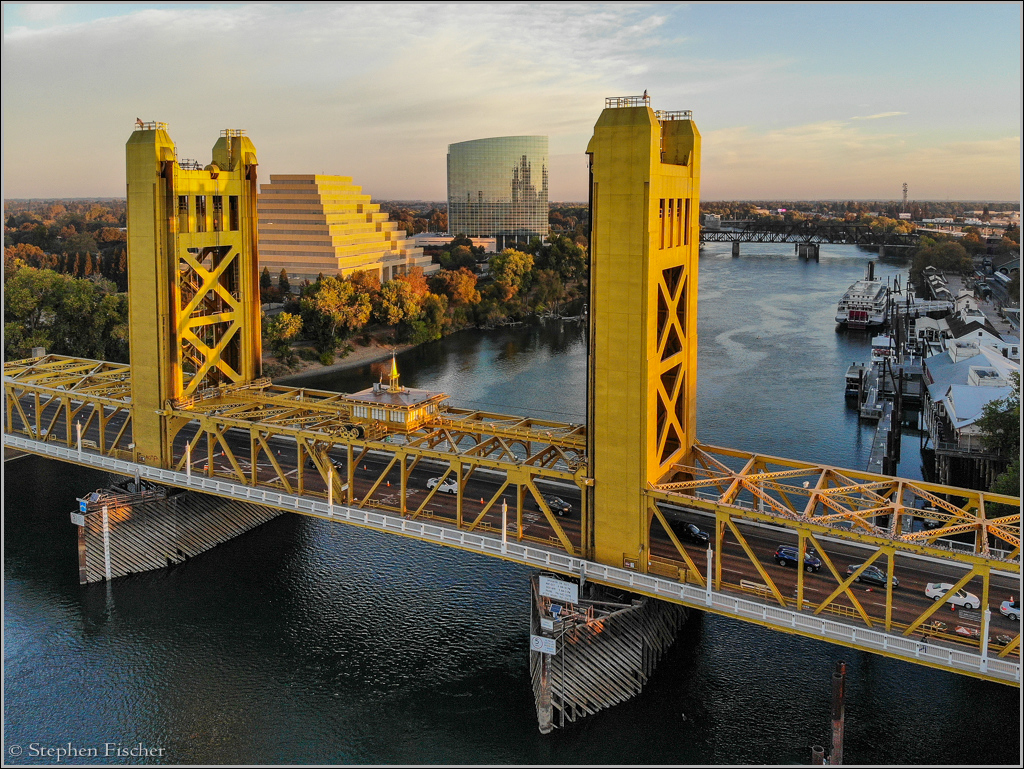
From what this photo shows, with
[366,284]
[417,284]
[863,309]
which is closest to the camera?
[366,284]

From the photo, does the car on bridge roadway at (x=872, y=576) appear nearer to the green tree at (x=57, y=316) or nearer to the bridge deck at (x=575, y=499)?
the bridge deck at (x=575, y=499)

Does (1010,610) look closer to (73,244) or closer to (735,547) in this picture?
(735,547)

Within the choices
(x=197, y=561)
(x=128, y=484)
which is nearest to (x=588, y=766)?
(x=197, y=561)

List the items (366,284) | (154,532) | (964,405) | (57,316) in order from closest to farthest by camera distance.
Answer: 1. (154,532)
2. (964,405)
3. (57,316)
4. (366,284)

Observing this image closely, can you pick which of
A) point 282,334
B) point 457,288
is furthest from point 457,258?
point 282,334

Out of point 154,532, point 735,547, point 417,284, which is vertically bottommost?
point 154,532

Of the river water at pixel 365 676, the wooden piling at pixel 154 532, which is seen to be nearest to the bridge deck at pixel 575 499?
the wooden piling at pixel 154 532

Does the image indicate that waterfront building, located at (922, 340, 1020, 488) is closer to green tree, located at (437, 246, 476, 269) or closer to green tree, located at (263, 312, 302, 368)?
green tree, located at (263, 312, 302, 368)
